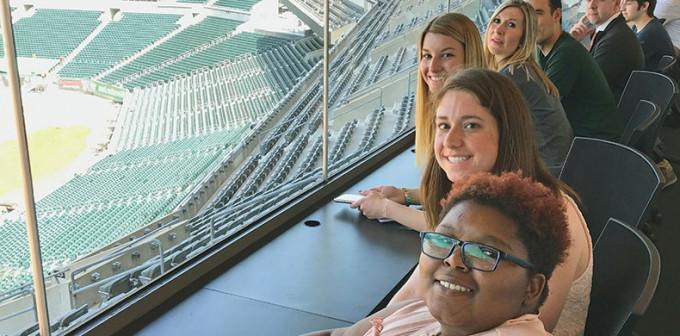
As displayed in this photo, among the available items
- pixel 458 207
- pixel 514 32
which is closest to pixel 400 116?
pixel 514 32

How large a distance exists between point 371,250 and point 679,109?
2.93 meters

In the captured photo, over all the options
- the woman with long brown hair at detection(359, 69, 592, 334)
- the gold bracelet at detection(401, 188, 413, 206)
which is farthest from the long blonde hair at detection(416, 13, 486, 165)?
the woman with long brown hair at detection(359, 69, 592, 334)

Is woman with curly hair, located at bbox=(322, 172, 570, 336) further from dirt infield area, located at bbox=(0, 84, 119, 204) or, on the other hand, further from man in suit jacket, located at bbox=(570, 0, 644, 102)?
man in suit jacket, located at bbox=(570, 0, 644, 102)

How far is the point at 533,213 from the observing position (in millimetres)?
682

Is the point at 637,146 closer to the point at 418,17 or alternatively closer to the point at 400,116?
the point at 400,116

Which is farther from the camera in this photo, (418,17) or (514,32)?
(418,17)

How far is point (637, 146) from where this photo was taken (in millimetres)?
1890

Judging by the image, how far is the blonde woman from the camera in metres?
1.76

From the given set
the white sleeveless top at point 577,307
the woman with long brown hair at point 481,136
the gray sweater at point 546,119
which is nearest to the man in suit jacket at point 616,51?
the gray sweater at point 546,119

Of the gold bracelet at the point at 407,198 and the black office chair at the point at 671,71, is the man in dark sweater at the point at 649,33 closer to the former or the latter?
the black office chair at the point at 671,71

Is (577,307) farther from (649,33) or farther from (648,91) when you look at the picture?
(649,33)

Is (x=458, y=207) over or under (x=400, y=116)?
over

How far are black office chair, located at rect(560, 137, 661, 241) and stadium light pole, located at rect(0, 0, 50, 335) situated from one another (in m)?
1.04

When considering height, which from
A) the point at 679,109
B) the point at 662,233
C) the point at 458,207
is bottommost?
the point at 662,233
